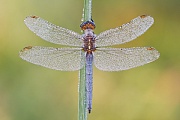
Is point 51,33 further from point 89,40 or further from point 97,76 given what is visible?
point 97,76

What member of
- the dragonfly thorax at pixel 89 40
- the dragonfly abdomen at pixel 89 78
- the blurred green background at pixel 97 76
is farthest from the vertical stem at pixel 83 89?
the blurred green background at pixel 97 76

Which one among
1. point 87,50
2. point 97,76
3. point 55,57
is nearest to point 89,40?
point 87,50

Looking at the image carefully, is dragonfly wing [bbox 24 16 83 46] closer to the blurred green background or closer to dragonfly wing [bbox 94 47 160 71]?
dragonfly wing [bbox 94 47 160 71]

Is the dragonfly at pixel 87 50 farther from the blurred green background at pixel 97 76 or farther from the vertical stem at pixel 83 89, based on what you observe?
the blurred green background at pixel 97 76

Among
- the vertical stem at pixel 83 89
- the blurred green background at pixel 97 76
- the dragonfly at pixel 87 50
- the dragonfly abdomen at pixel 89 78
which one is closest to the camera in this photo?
the vertical stem at pixel 83 89

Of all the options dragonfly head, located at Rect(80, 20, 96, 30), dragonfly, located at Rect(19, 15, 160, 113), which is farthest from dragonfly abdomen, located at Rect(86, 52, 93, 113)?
dragonfly head, located at Rect(80, 20, 96, 30)

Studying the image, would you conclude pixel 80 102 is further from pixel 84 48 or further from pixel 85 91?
pixel 84 48
